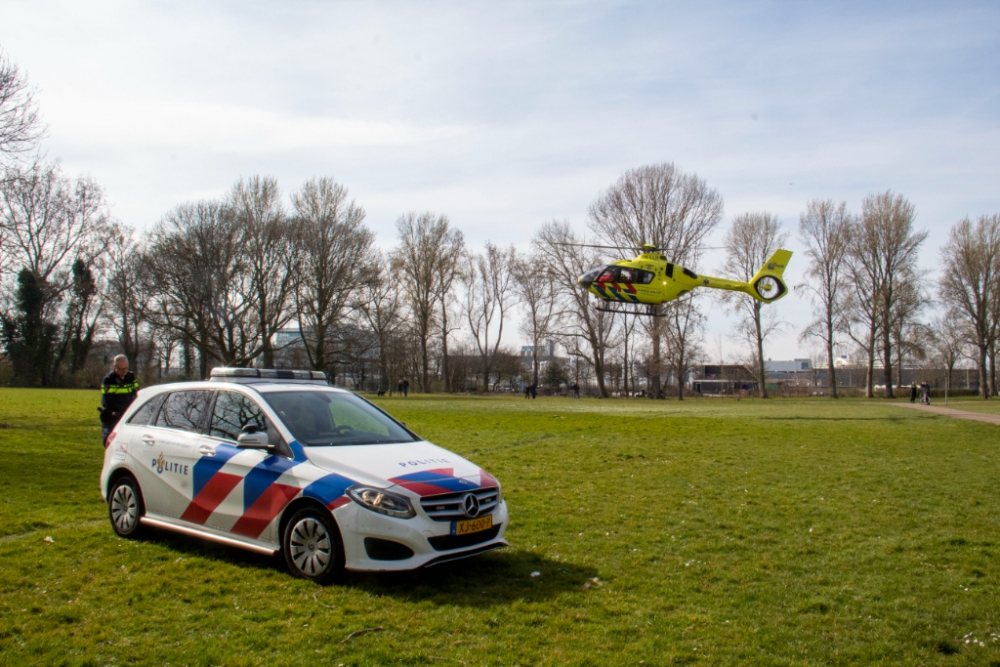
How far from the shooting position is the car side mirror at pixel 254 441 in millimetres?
6641

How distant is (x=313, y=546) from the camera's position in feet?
20.7

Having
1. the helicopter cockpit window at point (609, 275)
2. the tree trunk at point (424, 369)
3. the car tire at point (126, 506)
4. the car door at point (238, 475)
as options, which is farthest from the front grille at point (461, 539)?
the tree trunk at point (424, 369)

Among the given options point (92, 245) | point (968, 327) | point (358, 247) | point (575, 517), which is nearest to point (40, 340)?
point (92, 245)

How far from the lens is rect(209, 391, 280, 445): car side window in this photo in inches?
279

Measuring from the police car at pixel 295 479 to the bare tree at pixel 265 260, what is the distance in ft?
147

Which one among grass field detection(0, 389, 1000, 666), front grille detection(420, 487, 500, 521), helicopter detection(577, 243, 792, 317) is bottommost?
grass field detection(0, 389, 1000, 666)

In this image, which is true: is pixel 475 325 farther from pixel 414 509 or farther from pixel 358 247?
pixel 414 509

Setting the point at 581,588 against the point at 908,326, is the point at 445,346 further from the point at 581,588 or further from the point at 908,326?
the point at 581,588

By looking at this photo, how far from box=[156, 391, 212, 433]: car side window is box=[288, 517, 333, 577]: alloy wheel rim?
1.79 m

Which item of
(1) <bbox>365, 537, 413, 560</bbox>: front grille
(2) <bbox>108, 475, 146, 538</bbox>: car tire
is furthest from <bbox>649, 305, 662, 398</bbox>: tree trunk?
(1) <bbox>365, 537, 413, 560</bbox>: front grille

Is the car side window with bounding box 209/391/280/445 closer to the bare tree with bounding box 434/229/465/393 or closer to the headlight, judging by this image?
the headlight

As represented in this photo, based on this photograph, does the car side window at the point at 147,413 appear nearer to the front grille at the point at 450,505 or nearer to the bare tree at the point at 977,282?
the front grille at the point at 450,505

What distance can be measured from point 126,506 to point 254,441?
2284mm

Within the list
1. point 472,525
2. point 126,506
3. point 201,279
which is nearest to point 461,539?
point 472,525
